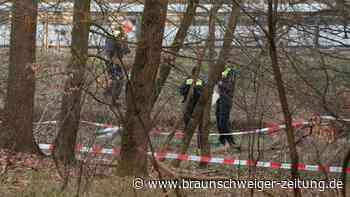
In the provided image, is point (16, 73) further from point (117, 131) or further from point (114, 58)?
point (114, 58)

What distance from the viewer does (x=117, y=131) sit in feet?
28.1

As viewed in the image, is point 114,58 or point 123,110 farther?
point 123,110

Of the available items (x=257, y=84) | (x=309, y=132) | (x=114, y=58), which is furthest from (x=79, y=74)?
(x=309, y=132)

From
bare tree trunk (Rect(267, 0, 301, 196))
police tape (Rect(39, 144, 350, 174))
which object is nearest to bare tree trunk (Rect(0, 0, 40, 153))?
police tape (Rect(39, 144, 350, 174))

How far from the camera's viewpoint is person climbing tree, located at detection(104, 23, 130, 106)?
7.45 metres

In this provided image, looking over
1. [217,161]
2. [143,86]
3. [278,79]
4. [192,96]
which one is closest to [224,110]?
[192,96]

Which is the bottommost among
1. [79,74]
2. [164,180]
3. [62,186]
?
[62,186]

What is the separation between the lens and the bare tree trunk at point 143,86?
789 cm

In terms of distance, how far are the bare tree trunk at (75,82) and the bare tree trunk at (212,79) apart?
1561mm

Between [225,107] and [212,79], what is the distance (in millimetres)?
2038

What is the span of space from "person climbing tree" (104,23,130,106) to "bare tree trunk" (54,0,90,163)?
0.94 feet

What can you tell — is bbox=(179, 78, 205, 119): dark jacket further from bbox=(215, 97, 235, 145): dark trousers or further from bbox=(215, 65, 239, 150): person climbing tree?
bbox=(215, 97, 235, 145): dark trousers

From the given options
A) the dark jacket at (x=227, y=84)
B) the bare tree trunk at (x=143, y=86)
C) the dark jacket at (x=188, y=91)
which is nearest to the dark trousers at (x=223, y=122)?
the dark jacket at (x=188, y=91)

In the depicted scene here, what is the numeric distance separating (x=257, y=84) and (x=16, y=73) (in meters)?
4.21
